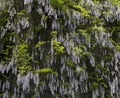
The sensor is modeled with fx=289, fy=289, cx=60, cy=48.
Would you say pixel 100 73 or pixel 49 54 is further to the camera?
pixel 100 73

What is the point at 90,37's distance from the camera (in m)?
5.93

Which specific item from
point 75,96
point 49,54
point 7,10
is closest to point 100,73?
point 75,96

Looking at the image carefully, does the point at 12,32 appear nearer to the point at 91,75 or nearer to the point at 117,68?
the point at 91,75

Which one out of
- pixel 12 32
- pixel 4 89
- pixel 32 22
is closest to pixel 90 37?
pixel 32 22

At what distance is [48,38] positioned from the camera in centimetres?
581

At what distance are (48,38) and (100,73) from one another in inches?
51.7

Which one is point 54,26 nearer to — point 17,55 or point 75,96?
point 17,55

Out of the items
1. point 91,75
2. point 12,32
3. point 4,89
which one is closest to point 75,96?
point 91,75

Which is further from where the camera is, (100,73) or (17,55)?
(100,73)

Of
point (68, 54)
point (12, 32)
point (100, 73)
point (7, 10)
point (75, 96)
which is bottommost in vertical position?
point (75, 96)

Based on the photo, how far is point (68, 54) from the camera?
5.63 metres

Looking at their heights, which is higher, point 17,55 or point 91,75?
point 17,55

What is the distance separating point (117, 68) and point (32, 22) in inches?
80.0

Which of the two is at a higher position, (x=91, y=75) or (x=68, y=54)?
(x=68, y=54)
